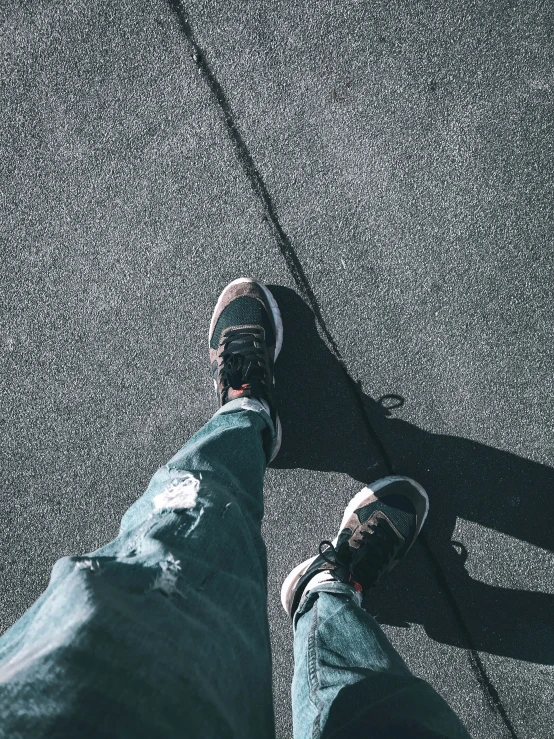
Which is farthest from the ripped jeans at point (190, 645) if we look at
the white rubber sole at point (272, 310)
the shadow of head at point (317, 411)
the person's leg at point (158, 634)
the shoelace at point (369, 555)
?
the white rubber sole at point (272, 310)

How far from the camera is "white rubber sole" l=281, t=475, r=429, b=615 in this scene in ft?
5.50

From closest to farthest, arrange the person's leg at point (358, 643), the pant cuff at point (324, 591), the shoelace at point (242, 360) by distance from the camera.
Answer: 1. the person's leg at point (358, 643)
2. the pant cuff at point (324, 591)
3. the shoelace at point (242, 360)

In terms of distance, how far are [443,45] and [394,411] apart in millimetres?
1264

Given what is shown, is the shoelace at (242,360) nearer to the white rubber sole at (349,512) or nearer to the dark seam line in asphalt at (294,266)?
the dark seam line in asphalt at (294,266)

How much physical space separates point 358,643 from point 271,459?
0.60 metres

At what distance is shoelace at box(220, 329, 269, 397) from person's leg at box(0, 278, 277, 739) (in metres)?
0.41

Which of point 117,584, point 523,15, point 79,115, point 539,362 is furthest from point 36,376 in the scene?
point 523,15

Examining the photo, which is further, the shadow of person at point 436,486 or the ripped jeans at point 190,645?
the shadow of person at point 436,486

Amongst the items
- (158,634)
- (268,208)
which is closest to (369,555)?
(158,634)

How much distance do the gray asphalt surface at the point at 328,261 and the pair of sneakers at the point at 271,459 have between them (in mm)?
62

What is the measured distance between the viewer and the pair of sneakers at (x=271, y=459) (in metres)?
1.65

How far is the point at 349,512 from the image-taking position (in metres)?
1.71

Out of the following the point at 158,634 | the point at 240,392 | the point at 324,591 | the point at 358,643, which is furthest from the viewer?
the point at 240,392

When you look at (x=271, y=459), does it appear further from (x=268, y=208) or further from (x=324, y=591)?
(x=268, y=208)
